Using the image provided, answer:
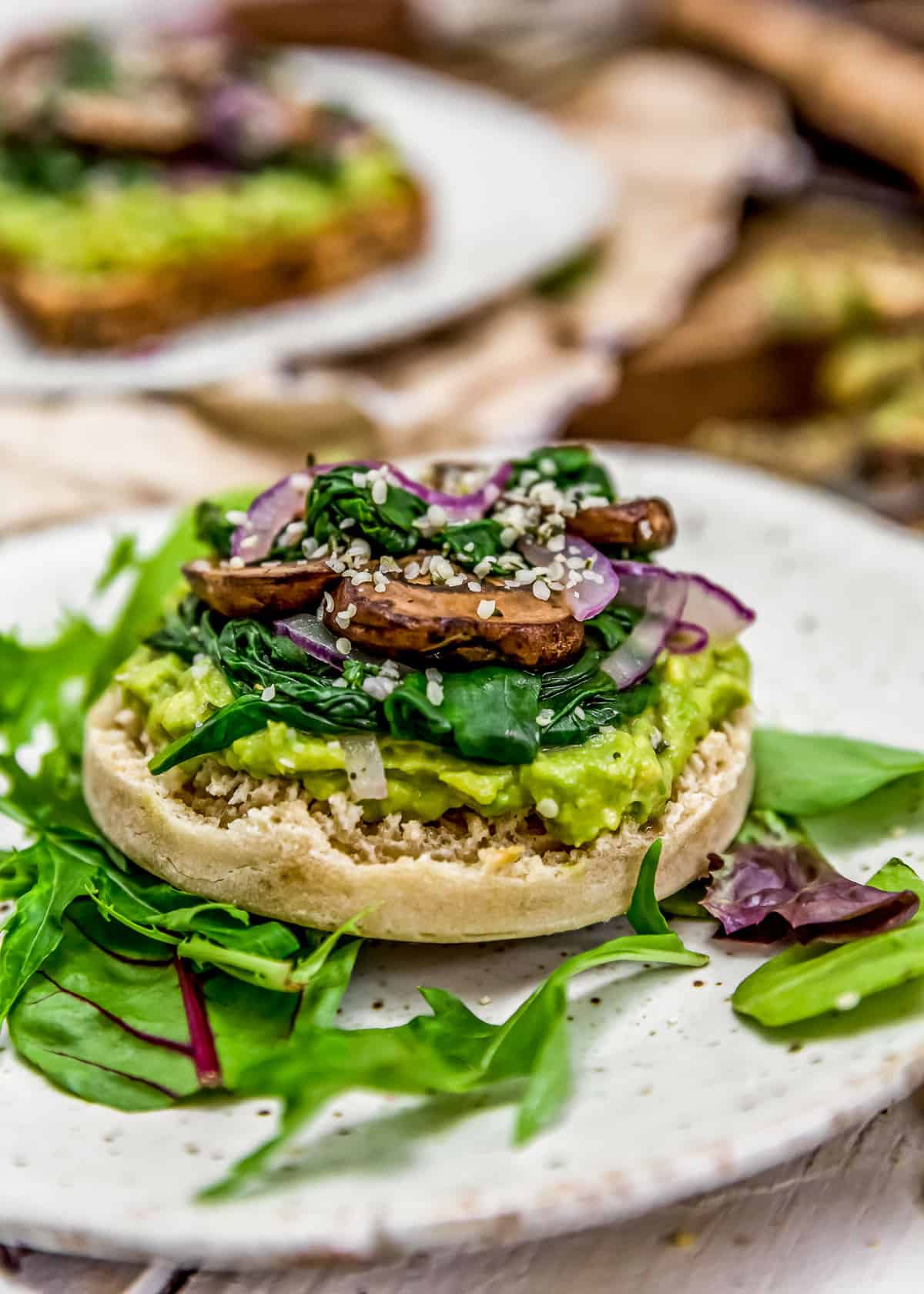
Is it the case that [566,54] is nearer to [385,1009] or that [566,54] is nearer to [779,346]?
[779,346]

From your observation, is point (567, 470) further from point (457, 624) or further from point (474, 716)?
point (474, 716)

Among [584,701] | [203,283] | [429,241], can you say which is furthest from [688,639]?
[429,241]

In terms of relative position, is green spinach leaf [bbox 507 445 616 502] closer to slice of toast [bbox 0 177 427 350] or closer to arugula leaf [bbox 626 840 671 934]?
arugula leaf [bbox 626 840 671 934]

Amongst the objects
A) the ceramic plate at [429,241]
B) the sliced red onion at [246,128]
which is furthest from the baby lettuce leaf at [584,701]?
the sliced red onion at [246,128]

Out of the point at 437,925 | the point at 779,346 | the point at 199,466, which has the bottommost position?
the point at 199,466

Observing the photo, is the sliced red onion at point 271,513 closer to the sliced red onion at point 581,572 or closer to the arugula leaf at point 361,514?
the arugula leaf at point 361,514

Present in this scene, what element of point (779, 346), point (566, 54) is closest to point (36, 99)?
point (779, 346)

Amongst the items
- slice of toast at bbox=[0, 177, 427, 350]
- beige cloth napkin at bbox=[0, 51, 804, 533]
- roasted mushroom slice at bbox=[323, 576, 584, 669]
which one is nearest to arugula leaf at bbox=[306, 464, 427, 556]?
roasted mushroom slice at bbox=[323, 576, 584, 669]
